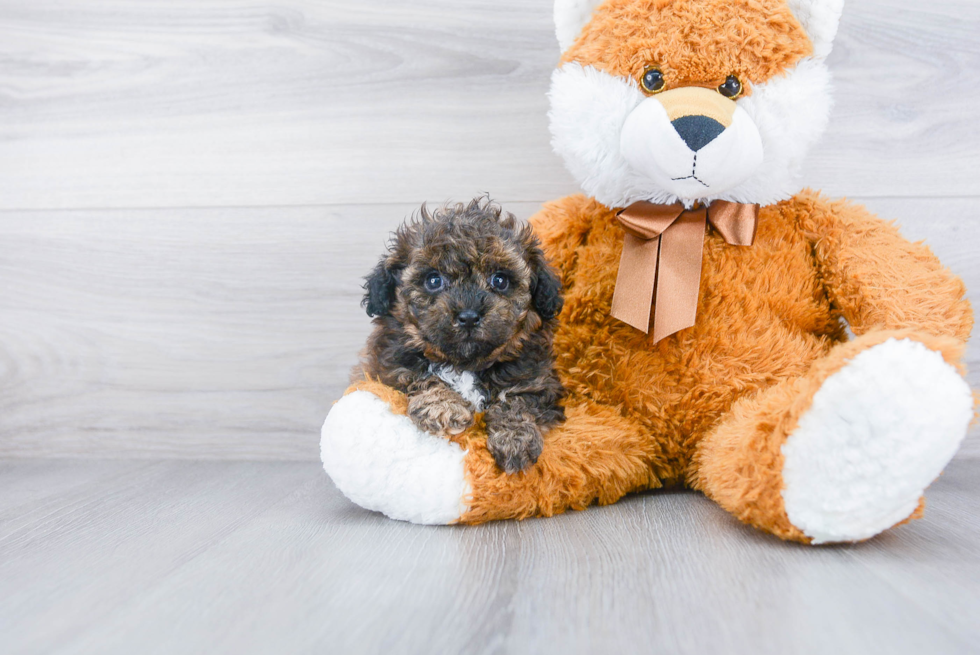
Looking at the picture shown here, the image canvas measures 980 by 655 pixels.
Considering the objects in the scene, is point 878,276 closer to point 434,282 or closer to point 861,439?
point 861,439

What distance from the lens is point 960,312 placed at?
1.20 m

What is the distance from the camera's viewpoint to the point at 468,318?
1115mm

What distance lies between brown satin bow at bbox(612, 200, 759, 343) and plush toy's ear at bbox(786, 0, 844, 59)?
0.30m

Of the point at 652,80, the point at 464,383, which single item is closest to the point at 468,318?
the point at 464,383

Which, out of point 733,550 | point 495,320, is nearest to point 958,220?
point 733,550

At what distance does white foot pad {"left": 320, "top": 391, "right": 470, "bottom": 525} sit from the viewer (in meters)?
1.13

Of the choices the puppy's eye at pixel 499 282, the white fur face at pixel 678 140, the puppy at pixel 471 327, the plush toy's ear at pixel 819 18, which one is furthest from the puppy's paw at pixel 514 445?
the plush toy's ear at pixel 819 18

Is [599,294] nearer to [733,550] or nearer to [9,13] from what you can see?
[733,550]

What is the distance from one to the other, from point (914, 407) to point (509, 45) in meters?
1.18

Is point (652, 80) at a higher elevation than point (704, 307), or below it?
higher

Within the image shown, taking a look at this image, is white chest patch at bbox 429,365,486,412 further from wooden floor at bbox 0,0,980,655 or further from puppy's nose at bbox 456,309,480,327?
wooden floor at bbox 0,0,980,655

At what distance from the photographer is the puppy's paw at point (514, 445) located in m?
1.13

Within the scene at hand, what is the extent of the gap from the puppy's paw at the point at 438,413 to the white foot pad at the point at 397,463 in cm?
2

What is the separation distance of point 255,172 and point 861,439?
142cm
